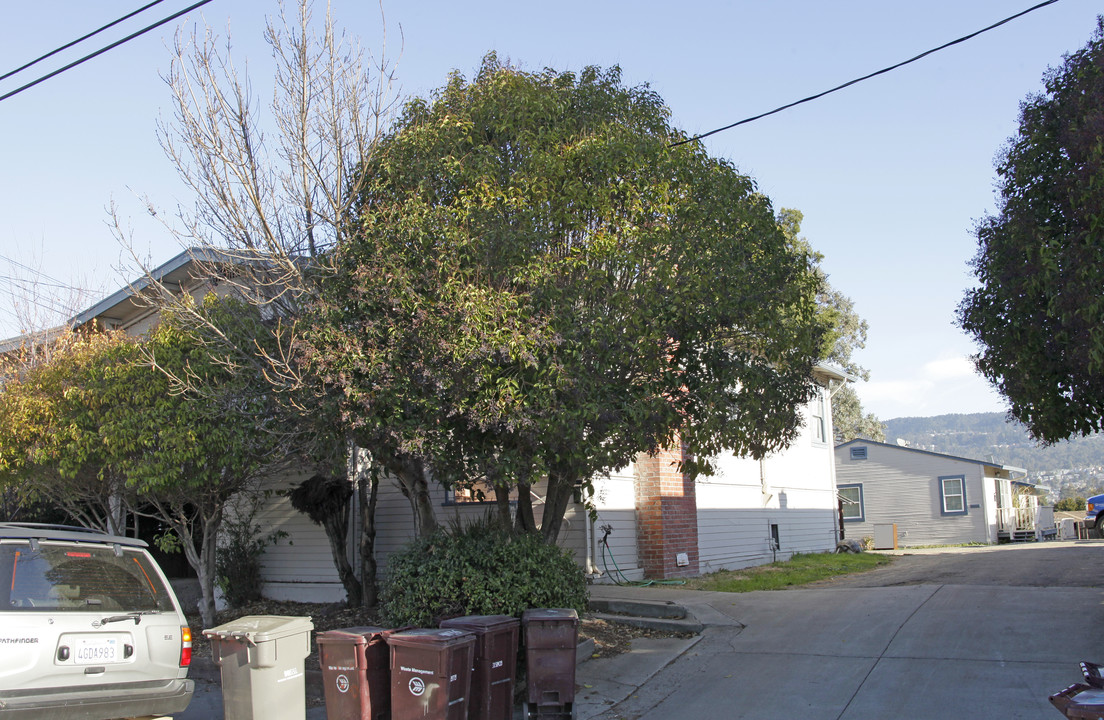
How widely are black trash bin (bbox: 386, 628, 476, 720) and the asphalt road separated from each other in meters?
9.12

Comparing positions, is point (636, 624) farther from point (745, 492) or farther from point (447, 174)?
point (745, 492)

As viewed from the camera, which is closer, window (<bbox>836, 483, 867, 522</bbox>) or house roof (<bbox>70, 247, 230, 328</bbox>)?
house roof (<bbox>70, 247, 230, 328</bbox>)

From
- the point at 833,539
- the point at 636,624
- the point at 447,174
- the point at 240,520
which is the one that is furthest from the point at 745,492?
the point at 447,174

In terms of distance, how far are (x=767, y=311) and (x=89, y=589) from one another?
6.54m

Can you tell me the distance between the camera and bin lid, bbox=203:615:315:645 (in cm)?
679

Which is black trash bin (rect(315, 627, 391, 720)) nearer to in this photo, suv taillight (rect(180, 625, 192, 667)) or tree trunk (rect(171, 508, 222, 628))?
suv taillight (rect(180, 625, 192, 667))

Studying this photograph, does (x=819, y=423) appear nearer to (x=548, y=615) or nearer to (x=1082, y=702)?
(x=548, y=615)

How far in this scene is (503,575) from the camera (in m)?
8.36

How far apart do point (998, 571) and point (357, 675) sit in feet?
40.3

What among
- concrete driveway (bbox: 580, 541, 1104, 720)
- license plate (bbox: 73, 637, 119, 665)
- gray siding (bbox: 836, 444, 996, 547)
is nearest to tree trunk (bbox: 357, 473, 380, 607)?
concrete driveway (bbox: 580, 541, 1104, 720)

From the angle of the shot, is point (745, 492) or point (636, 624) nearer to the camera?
point (636, 624)

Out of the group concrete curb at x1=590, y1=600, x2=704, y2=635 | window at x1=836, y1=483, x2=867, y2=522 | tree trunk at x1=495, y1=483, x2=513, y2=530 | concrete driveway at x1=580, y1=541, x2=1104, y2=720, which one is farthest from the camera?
window at x1=836, y1=483, x2=867, y2=522

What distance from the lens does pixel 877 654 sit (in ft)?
28.7

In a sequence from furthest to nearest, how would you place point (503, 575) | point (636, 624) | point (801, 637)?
1. point (636, 624)
2. point (801, 637)
3. point (503, 575)
